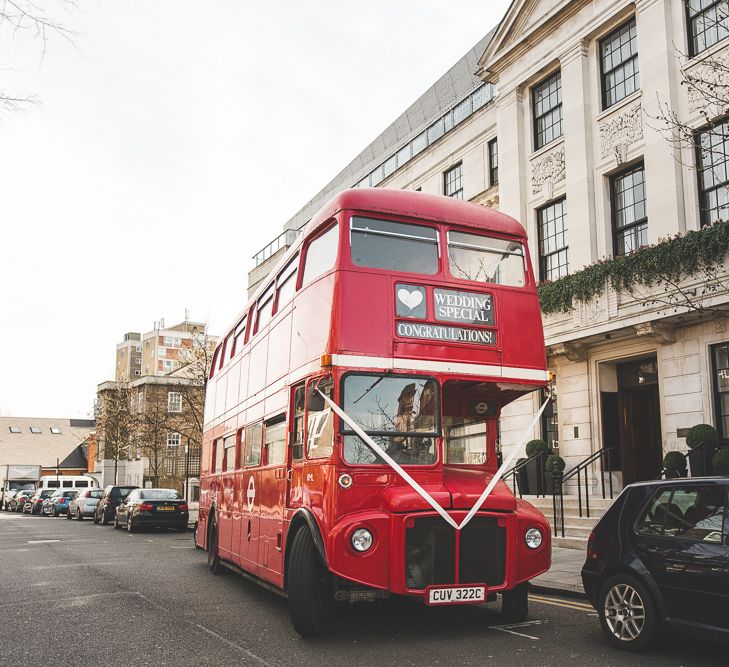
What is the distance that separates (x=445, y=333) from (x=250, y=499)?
13.9 feet

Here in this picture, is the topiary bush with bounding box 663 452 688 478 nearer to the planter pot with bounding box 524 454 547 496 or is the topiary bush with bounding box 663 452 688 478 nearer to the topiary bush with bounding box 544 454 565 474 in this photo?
the topiary bush with bounding box 544 454 565 474

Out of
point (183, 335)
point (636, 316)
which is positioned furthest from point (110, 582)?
point (183, 335)

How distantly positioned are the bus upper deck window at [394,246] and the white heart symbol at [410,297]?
0.25 metres

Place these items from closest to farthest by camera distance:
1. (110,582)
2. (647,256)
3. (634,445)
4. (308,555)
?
(308,555), (110,582), (647,256), (634,445)

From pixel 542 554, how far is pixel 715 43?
12.2 meters

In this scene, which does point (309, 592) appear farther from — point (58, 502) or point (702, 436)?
point (58, 502)

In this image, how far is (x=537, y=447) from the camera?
61.3 ft

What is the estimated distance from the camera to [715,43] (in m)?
15.3

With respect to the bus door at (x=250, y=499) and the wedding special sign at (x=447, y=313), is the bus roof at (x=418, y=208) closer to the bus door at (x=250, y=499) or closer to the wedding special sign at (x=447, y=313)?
the wedding special sign at (x=447, y=313)

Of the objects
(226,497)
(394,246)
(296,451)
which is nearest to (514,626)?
(296,451)

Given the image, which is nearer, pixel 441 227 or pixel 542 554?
pixel 542 554

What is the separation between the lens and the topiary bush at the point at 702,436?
46.1 feet

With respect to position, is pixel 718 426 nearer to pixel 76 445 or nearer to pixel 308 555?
pixel 308 555

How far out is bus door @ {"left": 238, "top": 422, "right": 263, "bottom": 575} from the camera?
1011 cm
